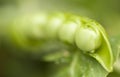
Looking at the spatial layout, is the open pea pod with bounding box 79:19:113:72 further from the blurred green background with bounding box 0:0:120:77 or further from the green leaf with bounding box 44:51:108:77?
the blurred green background with bounding box 0:0:120:77

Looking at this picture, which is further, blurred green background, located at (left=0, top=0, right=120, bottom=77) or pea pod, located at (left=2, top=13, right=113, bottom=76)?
blurred green background, located at (left=0, top=0, right=120, bottom=77)

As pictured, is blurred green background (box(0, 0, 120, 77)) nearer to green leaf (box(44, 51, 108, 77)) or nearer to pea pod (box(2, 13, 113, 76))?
pea pod (box(2, 13, 113, 76))

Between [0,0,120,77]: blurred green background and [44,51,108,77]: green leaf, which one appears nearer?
[44,51,108,77]: green leaf

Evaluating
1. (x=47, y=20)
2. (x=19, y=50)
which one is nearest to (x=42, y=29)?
(x=47, y=20)

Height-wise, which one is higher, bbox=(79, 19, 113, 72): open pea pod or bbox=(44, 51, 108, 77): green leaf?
bbox=(79, 19, 113, 72): open pea pod

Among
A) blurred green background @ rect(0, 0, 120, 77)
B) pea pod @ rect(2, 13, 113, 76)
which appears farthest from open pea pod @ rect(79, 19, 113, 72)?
blurred green background @ rect(0, 0, 120, 77)
